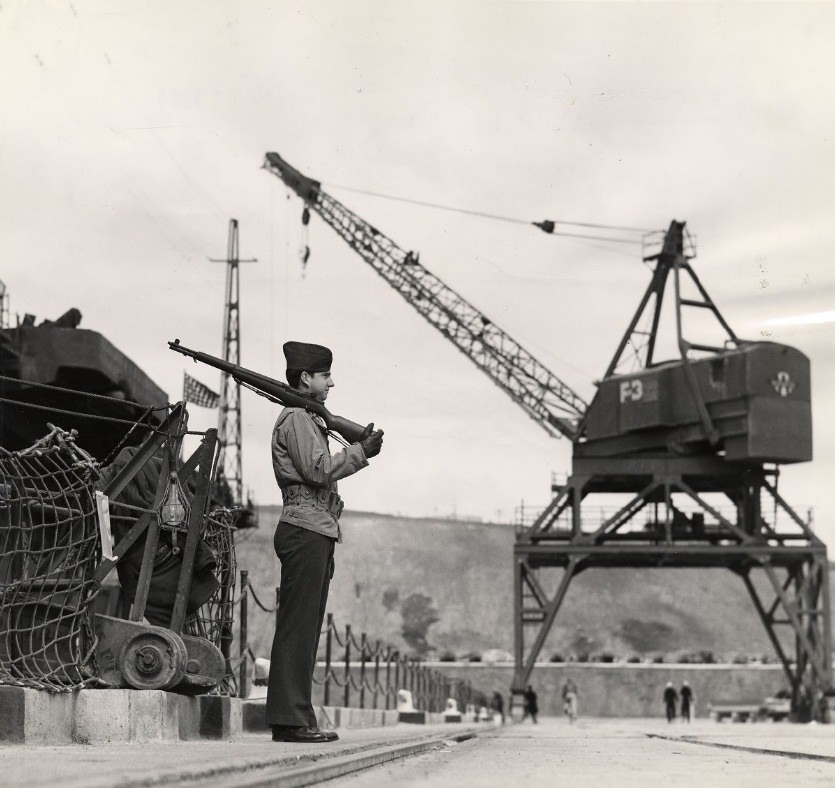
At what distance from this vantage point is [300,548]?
6172 millimetres

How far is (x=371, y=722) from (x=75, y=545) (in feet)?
35.2

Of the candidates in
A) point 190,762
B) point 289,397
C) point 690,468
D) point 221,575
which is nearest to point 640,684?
point 690,468

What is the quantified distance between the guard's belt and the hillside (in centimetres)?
8546

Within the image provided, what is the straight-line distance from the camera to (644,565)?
3447 cm

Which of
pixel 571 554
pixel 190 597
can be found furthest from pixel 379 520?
pixel 190 597

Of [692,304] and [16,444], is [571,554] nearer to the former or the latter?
[692,304]

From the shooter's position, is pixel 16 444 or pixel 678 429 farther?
pixel 678 429

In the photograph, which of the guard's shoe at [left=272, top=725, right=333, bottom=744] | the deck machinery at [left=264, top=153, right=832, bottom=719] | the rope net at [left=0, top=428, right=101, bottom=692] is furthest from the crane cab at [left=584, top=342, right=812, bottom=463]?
the rope net at [left=0, top=428, right=101, bottom=692]

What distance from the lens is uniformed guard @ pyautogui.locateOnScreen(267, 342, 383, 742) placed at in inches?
242

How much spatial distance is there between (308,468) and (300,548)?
34cm

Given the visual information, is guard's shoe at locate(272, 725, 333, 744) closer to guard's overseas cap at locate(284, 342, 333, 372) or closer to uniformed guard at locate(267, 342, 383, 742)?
uniformed guard at locate(267, 342, 383, 742)

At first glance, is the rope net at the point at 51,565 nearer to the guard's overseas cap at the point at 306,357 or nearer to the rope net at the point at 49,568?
the rope net at the point at 49,568

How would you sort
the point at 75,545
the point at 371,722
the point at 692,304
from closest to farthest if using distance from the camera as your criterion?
the point at 75,545, the point at 371,722, the point at 692,304

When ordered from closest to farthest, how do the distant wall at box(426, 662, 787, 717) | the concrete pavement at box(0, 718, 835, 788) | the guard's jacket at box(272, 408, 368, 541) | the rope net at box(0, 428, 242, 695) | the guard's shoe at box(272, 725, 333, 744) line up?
1. the concrete pavement at box(0, 718, 835, 788)
2. the rope net at box(0, 428, 242, 695)
3. the guard's jacket at box(272, 408, 368, 541)
4. the guard's shoe at box(272, 725, 333, 744)
5. the distant wall at box(426, 662, 787, 717)
